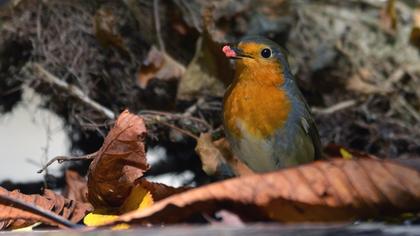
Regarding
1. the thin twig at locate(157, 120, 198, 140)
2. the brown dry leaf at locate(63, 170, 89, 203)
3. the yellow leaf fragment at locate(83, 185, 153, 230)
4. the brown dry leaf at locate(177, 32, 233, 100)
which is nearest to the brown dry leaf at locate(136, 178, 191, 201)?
the yellow leaf fragment at locate(83, 185, 153, 230)

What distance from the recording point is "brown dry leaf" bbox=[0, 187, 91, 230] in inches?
69.8

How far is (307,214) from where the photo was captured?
1.47 metres

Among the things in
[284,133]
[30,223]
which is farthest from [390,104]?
[30,223]

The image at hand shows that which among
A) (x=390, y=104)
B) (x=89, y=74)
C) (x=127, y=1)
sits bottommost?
(x=390, y=104)

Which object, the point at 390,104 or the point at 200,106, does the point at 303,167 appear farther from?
the point at 390,104

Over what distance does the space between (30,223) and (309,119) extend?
1.53m

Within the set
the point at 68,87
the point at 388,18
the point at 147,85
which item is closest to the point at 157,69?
the point at 147,85

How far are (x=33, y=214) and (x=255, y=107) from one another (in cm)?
142

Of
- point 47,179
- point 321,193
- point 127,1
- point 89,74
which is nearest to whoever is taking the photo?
point 321,193

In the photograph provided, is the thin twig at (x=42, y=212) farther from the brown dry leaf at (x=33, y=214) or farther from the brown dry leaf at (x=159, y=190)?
the brown dry leaf at (x=159, y=190)

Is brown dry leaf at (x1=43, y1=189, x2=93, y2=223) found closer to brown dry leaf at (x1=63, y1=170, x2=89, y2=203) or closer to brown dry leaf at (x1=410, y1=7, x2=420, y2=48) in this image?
brown dry leaf at (x1=63, y1=170, x2=89, y2=203)

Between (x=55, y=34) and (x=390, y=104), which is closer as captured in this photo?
(x=55, y=34)

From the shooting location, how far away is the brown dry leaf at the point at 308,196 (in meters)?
1.44

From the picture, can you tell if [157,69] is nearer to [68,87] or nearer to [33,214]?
[68,87]
